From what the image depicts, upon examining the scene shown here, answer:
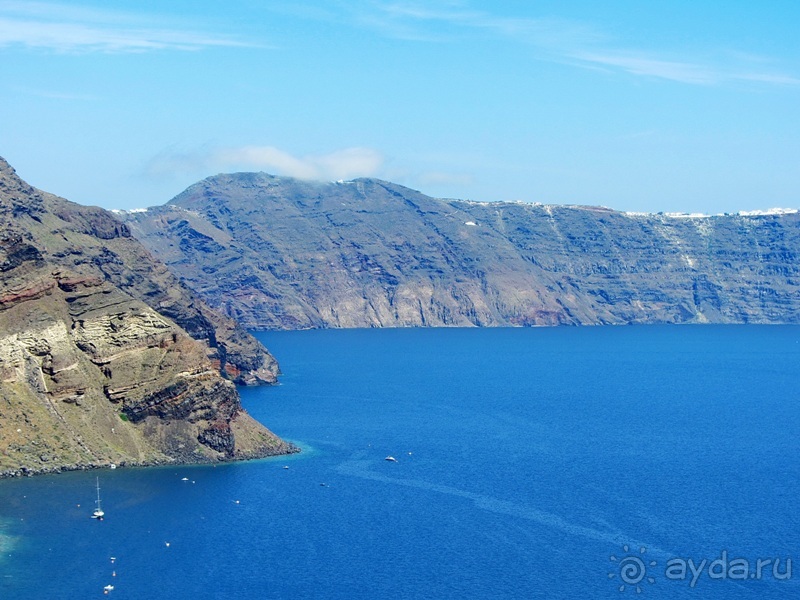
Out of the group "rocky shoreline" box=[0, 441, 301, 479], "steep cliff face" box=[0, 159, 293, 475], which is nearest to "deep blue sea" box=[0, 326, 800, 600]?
"rocky shoreline" box=[0, 441, 301, 479]

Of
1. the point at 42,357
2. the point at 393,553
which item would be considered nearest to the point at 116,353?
the point at 42,357

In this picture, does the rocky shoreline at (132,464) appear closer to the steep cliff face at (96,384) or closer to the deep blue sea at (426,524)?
the steep cliff face at (96,384)

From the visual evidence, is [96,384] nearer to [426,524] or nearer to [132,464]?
[132,464]

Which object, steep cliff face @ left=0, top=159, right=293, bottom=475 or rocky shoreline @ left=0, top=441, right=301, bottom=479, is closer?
rocky shoreline @ left=0, top=441, right=301, bottom=479

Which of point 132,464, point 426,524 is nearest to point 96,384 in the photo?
point 132,464

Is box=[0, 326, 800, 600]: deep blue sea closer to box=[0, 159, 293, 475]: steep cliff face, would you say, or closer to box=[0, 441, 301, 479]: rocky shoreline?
box=[0, 441, 301, 479]: rocky shoreline

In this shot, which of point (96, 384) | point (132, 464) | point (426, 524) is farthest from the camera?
point (96, 384)

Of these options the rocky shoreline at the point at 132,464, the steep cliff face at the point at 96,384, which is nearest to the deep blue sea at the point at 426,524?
the rocky shoreline at the point at 132,464

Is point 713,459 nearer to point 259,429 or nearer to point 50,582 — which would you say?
point 259,429
